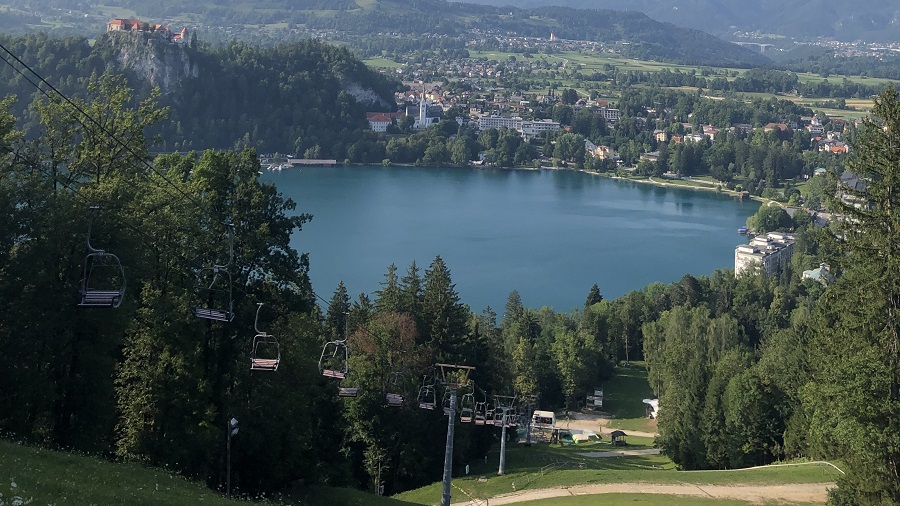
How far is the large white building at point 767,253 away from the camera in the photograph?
3981 cm

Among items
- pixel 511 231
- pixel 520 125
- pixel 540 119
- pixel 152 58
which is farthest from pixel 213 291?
pixel 540 119

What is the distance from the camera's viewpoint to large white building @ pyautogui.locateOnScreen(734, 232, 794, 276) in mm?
39809

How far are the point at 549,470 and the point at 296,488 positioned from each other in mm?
3849

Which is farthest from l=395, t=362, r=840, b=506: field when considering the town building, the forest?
the town building

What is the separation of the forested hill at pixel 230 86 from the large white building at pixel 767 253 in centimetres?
3755

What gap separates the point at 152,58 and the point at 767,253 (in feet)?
171

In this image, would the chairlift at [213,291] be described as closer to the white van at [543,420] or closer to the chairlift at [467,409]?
the chairlift at [467,409]

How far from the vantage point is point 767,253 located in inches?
1604

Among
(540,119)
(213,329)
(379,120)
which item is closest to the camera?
(213,329)

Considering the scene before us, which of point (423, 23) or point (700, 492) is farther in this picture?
point (423, 23)

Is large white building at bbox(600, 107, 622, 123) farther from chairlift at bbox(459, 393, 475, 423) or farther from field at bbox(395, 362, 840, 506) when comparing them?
chairlift at bbox(459, 393, 475, 423)

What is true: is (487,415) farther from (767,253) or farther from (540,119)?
(540,119)

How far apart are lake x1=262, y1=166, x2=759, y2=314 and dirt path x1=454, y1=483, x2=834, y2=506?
2133 centimetres

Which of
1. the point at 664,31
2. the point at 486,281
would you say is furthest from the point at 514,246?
the point at 664,31
